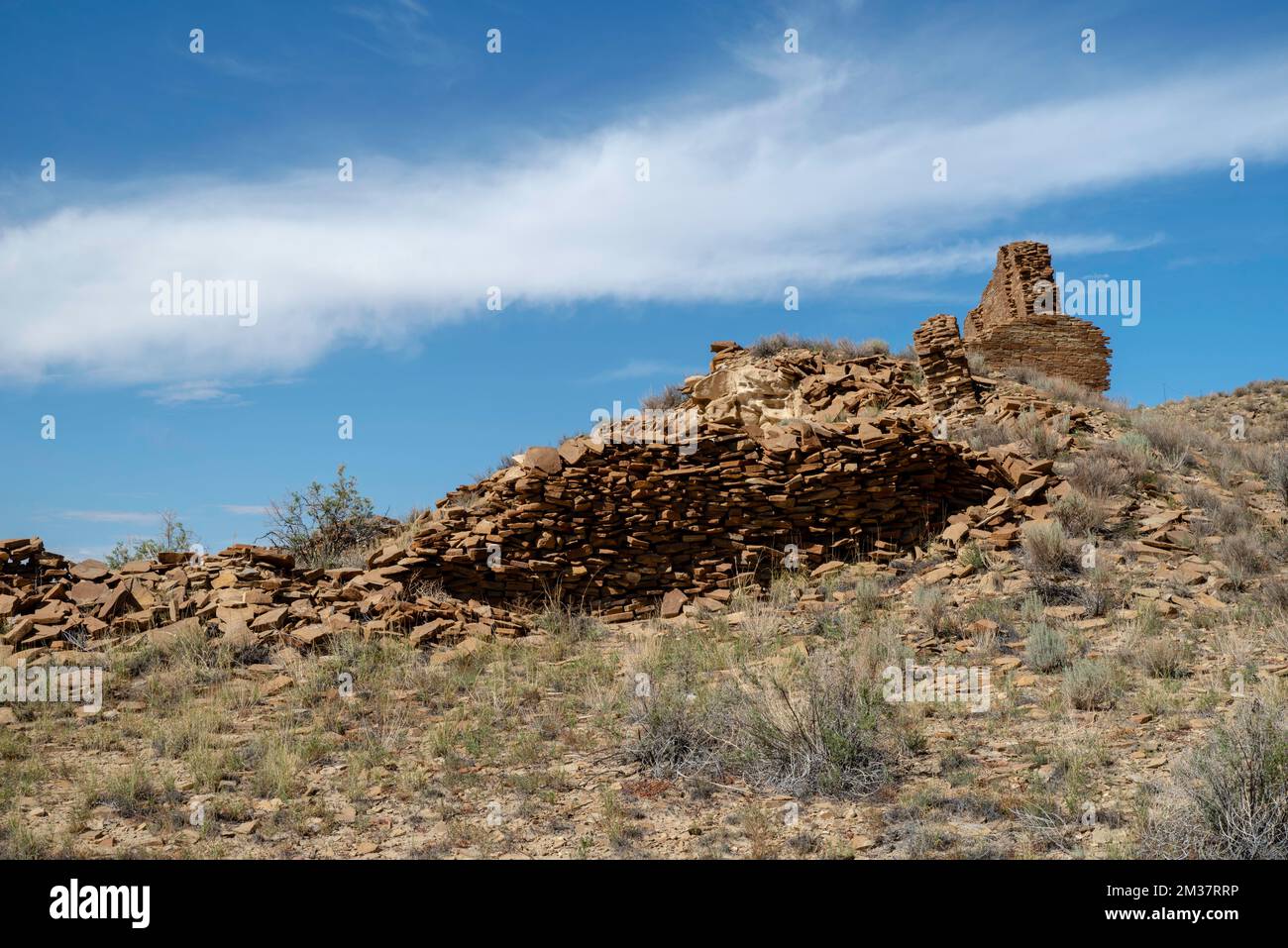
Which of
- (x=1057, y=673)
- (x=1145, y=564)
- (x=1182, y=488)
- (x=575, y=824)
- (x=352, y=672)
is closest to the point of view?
(x=575, y=824)

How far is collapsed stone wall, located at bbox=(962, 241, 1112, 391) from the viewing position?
2114 centimetres

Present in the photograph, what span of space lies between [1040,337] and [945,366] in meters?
5.42

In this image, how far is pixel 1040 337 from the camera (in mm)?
21156

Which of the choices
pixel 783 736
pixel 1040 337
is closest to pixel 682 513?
pixel 783 736

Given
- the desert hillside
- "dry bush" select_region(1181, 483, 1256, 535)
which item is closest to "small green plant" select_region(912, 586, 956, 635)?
the desert hillside

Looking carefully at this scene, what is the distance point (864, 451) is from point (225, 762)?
847cm

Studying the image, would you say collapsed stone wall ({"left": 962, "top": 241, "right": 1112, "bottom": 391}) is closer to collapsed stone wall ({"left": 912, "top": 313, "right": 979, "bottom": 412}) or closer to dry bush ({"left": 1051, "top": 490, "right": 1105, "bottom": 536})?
collapsed stone wall ({"left": 912, "top": 313, "right": 979, "bottom": 412})

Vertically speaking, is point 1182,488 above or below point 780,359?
below

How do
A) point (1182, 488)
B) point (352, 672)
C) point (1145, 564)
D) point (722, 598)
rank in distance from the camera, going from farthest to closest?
point (1182, 488) → point (722, 598) → point (1145, 564) → point (352, 672)

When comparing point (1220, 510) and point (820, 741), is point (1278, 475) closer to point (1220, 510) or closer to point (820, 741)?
point (1220, 510)

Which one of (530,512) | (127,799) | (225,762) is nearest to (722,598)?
(530,512)

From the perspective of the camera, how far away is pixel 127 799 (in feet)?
21.0

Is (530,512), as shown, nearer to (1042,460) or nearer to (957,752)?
(957,752)

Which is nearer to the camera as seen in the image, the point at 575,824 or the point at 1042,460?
the point at 575,824
